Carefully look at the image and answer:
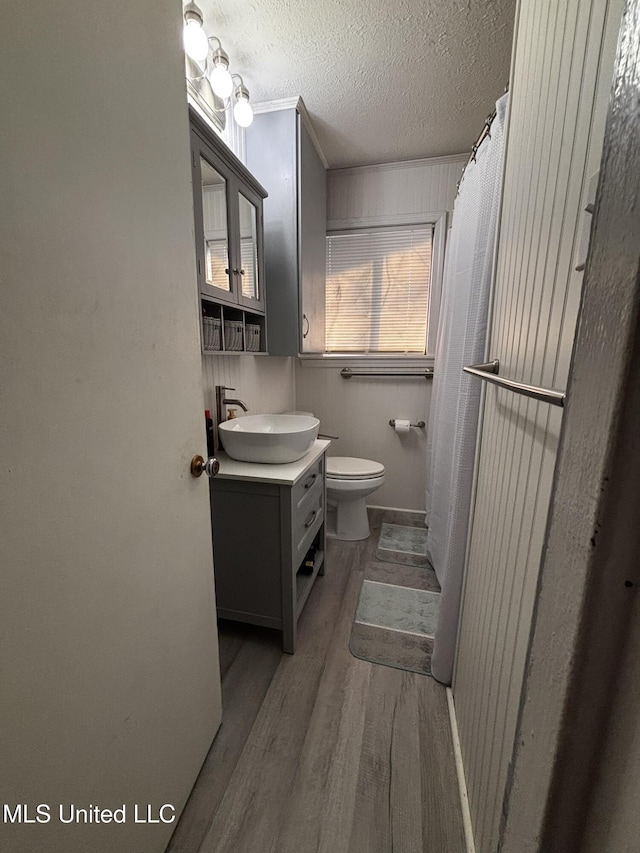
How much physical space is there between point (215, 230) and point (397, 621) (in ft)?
5.96

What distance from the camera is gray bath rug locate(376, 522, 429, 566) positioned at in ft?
6.86

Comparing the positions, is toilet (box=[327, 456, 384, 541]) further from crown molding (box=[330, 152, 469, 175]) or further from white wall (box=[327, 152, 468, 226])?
crown molding (box=[330, 152, 469, 175])

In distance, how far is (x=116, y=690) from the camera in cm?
66

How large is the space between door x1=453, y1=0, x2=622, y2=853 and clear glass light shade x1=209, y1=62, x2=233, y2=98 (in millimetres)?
1033

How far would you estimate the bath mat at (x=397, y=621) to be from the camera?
4.65 feet

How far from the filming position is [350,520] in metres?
2.30

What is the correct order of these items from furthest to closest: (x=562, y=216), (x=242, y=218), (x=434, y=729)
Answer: (x=242, y=218) < (x=434, y=729) < (x=562, y=216)

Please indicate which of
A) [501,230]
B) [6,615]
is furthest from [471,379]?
[6,615]

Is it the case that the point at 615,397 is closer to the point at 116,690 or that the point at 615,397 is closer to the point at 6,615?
the point at 6,615

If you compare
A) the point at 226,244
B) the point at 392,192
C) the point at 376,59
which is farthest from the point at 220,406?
the point at 392,192

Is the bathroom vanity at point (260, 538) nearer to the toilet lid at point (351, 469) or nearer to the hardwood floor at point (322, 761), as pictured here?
the hardwood floor at point (322, 761)

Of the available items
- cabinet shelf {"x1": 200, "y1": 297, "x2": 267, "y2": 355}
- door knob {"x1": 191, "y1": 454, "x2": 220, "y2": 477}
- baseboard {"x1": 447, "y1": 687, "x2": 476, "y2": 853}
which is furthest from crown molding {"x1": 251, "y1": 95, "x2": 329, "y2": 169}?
baseboard {"x1": 447, "y1": 687, "x2": 476, "y2": 853}

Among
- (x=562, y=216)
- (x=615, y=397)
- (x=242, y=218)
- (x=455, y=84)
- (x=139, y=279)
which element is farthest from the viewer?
(x=455, y=84)

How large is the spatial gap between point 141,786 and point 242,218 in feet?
5.99
